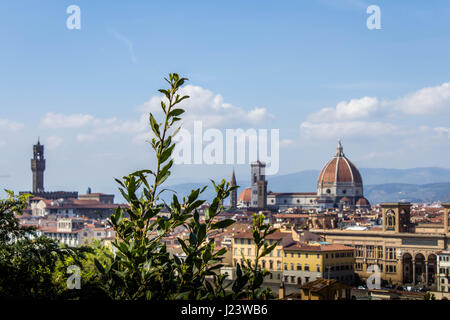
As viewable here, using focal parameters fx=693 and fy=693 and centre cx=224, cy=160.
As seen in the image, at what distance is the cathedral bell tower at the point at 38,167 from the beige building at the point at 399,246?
80248mm

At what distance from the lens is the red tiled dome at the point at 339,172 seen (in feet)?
404

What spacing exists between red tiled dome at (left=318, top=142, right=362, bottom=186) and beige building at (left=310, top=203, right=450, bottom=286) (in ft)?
213

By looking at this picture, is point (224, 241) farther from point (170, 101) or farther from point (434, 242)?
point (170, 101)

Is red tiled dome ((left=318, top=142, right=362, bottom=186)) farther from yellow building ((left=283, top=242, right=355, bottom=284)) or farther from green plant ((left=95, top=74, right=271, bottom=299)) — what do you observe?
green plant ((left=95, top=74, right=271, bottom=299))

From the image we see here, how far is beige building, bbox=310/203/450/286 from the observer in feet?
172

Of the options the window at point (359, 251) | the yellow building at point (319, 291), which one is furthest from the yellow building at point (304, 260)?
the yellow building at point (319, 291)

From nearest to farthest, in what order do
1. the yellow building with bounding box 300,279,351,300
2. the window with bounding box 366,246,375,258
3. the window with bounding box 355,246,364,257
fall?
the yellow building with bounding box 300,279,351,300 → the window with bounding box 366,246,375,258 → the window with bounding box 355,246,364,257

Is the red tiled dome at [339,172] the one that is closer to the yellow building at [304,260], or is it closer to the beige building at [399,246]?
the beige building at [399,246]

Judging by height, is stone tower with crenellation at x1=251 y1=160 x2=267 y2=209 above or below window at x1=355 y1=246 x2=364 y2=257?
above

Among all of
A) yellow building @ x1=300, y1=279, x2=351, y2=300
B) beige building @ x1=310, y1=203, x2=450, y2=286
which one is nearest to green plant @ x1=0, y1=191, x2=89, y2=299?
yellow building @ x1=300, y1=279, x2=351, y2=300

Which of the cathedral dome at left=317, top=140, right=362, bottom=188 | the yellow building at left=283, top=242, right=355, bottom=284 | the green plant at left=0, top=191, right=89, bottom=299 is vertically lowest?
the yellow building at left=283, top=242, right=355, bottom=284

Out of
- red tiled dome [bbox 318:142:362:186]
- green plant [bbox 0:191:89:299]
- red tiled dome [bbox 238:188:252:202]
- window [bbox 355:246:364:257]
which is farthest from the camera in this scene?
red tiled dome [bbox 238:188:252:202]

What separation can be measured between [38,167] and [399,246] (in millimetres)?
86646

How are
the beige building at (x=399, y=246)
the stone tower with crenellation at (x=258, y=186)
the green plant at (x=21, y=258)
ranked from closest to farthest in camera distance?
the green plant at (x=21, y=258) < the beige building at (x=399, y=246) < the stone tower with crenellation at (x=258, y=186)
